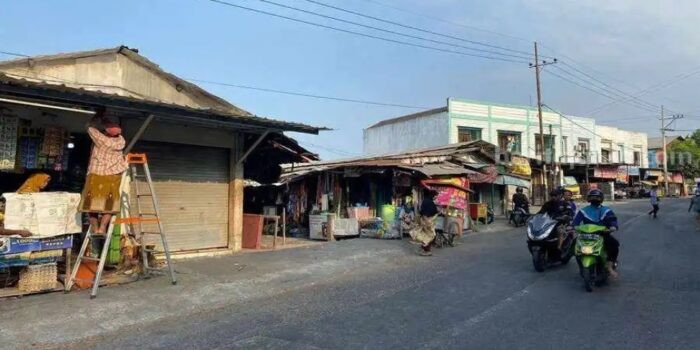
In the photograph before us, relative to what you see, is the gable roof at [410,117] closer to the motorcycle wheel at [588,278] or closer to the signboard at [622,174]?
the signboard at [622,174]

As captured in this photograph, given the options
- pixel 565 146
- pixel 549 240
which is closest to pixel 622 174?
pixel 565 146

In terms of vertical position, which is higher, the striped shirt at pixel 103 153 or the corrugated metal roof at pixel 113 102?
the corrugated metal roof at pixel 113 102

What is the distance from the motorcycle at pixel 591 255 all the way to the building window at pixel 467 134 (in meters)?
28.1

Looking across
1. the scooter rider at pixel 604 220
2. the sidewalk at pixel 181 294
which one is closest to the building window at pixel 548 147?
the sidewalk at pixel 181 294

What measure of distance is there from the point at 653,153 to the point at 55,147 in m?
64.9

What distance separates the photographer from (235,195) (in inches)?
508

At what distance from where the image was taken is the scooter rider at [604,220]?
8453 millimetres

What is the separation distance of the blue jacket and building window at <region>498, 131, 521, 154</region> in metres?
29.3

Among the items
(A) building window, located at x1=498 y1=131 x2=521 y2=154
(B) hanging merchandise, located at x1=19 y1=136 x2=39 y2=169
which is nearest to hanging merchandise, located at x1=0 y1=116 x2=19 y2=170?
(B) hanging merchandise, located at x1=19 y1=136 x2=39 y2=169

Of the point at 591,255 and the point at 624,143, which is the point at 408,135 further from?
the point at 591,255

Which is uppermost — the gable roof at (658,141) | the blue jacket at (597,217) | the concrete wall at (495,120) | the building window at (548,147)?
the gable roof at (658,141)

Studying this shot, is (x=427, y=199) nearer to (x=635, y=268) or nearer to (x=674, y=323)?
(x=635, y=268)

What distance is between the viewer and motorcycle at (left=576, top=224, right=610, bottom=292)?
799cm

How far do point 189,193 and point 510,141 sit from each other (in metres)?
30.3
